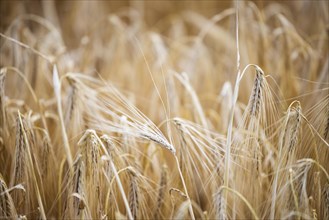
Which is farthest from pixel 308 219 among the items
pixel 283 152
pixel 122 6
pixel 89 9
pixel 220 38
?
pixel 122 6

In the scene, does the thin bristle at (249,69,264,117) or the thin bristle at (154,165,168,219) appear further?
the thin bristle at (154,165,168,219)

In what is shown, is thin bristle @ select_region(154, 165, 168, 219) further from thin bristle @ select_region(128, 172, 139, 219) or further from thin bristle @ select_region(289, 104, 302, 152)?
thin bristle @ select_region(289, 104, 302, 152)

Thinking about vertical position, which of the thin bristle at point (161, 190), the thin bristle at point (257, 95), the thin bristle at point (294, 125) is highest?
the thin bristle at point (257, 95)

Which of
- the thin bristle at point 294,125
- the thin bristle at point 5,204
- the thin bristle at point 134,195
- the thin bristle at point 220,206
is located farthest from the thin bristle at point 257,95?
the thin bristle at point 5,204

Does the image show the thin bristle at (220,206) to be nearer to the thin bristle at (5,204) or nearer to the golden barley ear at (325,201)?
the golden barley ear at (325,201)

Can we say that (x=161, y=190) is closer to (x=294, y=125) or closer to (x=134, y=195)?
(x=134, y=195)

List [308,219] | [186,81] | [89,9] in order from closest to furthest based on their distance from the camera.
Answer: [308,219] < [186,81] < [89,9]

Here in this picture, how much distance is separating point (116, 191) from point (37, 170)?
21cm

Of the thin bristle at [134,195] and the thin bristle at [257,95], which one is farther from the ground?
the thin bristle at [257,95]

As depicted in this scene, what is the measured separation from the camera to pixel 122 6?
7.57 feet

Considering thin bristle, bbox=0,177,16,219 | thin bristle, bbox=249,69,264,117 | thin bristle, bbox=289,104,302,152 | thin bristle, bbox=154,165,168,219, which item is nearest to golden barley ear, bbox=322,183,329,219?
thin bristle, bbox=289,104,302,152

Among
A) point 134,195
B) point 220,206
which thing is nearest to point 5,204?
point 134,195

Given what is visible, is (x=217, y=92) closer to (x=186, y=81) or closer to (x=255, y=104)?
(x=186, y=81)

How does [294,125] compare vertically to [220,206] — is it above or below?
above
